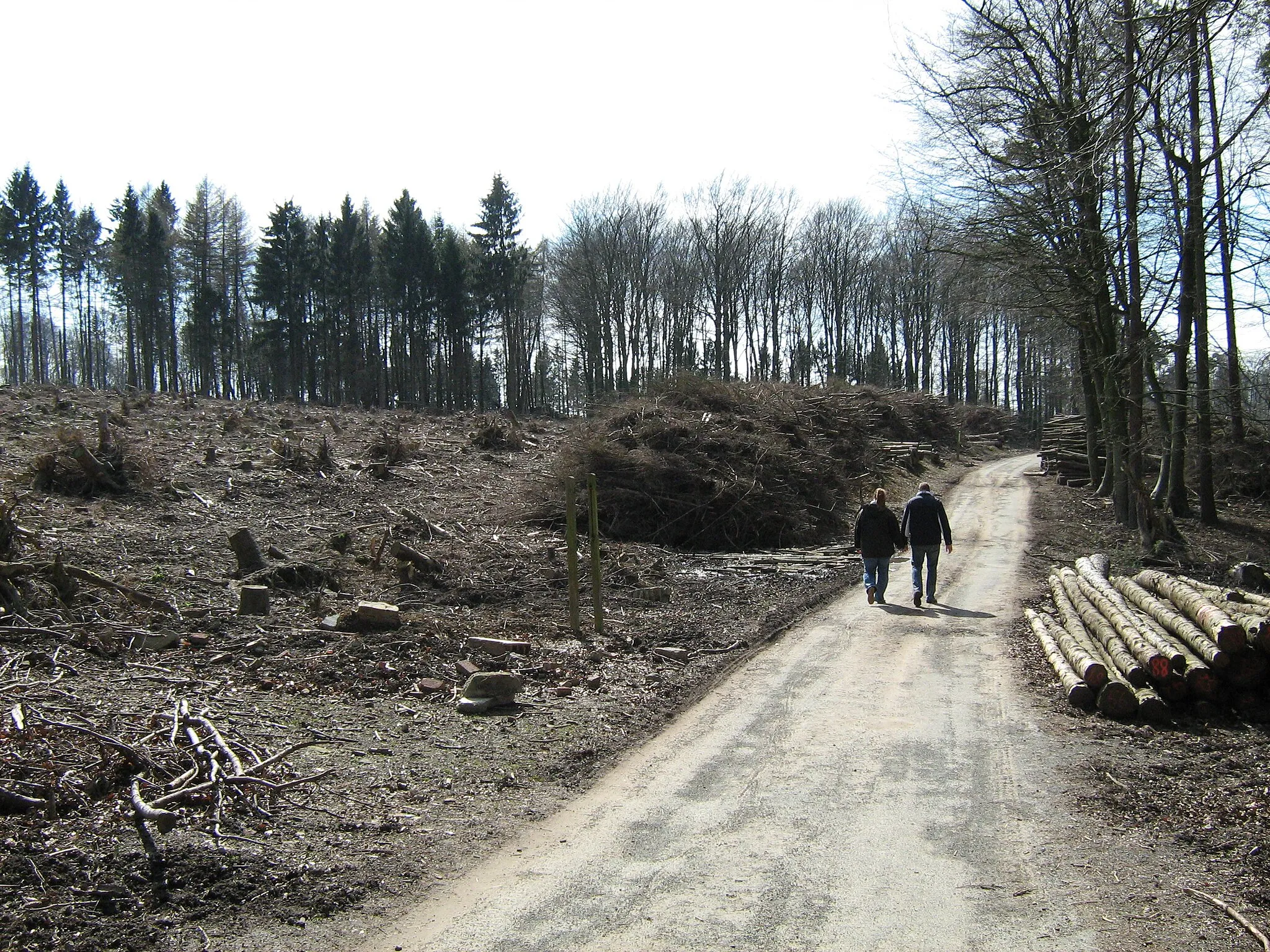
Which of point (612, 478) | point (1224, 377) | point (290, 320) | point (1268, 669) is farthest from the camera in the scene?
point (290, 320)

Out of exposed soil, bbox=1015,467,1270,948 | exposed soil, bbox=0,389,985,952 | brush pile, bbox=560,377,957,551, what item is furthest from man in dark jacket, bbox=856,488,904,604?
brush pile, bbox=560,377,957,551

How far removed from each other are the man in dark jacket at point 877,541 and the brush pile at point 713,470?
19.6 feet

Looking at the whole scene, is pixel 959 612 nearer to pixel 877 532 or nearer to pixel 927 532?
pixel 927 532

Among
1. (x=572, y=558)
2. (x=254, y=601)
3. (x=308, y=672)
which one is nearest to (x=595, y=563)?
(x=572, y=558)

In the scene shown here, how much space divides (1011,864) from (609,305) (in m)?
53.9

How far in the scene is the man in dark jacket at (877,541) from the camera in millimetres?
13250

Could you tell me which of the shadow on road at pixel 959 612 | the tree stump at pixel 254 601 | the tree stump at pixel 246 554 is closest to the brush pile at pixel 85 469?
the tree stump at pixel 246 554

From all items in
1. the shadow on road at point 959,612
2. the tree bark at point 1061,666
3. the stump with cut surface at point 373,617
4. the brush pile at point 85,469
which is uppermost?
the brush pile at point 85,469

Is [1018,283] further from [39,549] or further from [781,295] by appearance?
[781,295]

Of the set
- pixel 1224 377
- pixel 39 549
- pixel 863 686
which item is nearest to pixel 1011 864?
pixel 863 686

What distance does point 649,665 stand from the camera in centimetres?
995

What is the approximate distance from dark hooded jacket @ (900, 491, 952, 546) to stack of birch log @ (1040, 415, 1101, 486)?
21.5 meters

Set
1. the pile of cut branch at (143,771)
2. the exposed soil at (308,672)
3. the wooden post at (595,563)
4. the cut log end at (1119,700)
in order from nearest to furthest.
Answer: the exposed soil at (308,672) < the pile of cut branch at (143,771) < the cut log end at (1119,700) < the wooden post at (595,563)

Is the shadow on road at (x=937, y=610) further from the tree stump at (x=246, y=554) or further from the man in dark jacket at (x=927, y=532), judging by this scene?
the tree stump at (x=246, y=554)
